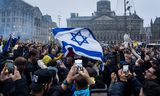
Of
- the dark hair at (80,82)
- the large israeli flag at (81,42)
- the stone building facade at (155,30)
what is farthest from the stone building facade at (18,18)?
the dark hair at (80,82)

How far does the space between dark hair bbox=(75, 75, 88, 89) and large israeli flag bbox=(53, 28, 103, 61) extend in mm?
2227

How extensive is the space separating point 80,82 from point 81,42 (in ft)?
8.25

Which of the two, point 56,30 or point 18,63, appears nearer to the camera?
point 18,63

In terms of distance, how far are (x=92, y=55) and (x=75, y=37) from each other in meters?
0.49

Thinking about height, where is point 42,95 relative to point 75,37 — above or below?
below

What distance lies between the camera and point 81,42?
6.88 m

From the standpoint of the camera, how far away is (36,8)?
109 meters

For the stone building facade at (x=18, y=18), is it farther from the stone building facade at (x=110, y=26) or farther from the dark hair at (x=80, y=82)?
the dark hair at (x=80, y=82)

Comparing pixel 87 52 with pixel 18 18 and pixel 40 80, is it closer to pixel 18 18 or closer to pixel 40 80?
pixel 40 80

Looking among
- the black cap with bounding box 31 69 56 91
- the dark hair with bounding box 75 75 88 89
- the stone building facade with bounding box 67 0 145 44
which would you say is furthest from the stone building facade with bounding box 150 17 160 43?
the black cap with bounding box 31 69 56 91

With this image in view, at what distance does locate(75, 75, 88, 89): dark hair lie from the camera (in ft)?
14.4

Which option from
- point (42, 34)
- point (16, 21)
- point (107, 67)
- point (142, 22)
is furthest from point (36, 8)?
point (107, 67)

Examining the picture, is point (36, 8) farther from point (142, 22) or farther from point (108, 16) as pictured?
point (142, 22)

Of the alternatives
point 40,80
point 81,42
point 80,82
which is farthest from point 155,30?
point 40,80
